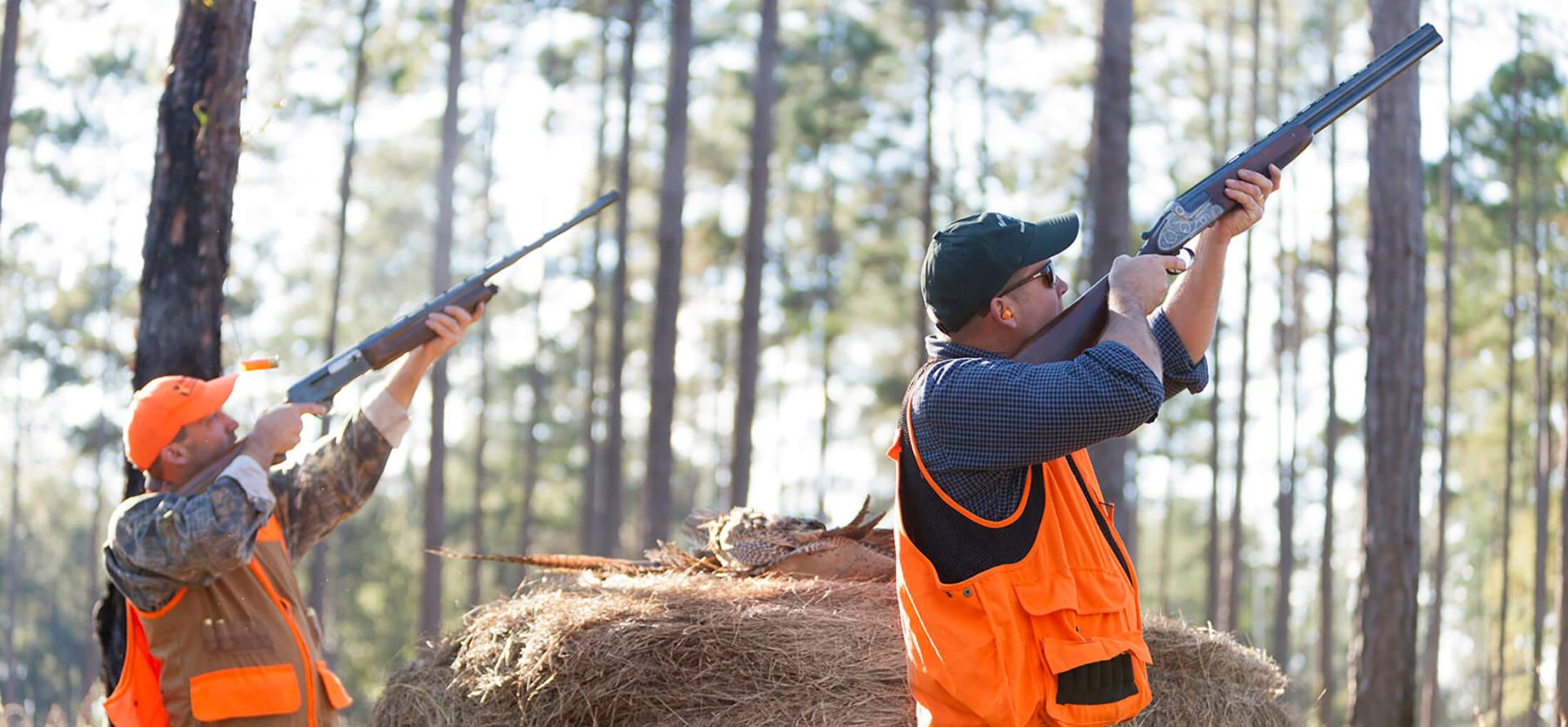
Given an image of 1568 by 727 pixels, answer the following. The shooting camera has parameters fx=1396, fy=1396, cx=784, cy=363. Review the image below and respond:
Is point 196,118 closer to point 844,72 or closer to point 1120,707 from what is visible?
point 1120,707

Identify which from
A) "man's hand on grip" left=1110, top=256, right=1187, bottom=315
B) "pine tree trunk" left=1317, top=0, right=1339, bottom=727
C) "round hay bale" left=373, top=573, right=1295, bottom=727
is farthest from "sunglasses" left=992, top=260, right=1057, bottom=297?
"pine tree trunk" left=1317, top=0, right=1339, bottom=727

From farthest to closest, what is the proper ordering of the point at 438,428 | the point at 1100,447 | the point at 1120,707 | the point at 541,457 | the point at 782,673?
the point at 541,457, the point at 438,428, the point at 1100,447, the point at 782,673, the point at 1120,707

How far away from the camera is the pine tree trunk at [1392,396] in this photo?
8820mm

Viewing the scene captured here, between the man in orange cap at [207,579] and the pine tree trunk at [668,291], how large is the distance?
32.3 ft

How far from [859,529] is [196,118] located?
3681mm

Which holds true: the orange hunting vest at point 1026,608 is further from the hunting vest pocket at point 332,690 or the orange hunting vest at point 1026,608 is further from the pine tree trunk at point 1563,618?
the pine tree trunk at point 1563,618

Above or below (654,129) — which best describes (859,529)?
below

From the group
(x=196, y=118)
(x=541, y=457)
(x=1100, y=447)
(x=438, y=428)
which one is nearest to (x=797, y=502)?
(x=541, y=457)

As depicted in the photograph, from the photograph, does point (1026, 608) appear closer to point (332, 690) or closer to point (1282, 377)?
point (332, 690)

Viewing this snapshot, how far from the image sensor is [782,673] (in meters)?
4.98

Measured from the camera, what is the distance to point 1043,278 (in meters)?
3.28

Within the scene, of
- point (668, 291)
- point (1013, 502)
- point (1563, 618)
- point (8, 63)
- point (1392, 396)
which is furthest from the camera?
point (668, 291)

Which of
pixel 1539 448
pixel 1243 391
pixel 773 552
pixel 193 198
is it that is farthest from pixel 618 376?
pixel 773 552

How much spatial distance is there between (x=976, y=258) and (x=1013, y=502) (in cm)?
56
